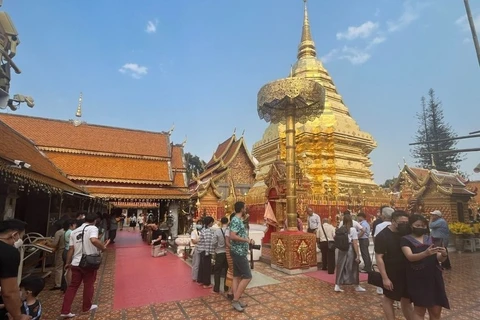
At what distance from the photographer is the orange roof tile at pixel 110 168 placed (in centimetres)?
1332

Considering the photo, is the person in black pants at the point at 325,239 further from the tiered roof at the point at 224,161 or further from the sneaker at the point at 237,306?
the tiered roof at the point at 224,161

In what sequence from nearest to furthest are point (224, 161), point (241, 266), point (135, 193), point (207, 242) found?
point (241, 266) → point (207, 242) → point (135, 193) → point (224, 161)

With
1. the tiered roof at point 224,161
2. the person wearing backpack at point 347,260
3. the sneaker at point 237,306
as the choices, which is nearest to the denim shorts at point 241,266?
the sneaker at point 237,306

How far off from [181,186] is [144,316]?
11.4 m

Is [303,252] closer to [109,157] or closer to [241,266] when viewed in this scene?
[241,266]

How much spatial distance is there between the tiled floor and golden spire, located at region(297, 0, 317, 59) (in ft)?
54.0

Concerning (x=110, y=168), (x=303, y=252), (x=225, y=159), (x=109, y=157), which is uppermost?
(x=225, y=159)

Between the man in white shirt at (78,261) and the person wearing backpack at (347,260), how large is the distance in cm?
400

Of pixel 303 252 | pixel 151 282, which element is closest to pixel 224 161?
pixel 303 252

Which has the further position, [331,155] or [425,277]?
[331,155]

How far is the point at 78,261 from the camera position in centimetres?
380

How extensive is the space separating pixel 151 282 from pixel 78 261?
225cm

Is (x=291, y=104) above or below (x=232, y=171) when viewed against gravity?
below

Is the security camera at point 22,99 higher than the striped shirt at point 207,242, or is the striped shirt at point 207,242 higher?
the security camera at point 22,99
